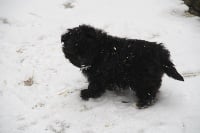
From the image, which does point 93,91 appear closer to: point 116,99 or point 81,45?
point 116,99

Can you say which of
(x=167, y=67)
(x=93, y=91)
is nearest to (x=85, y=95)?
(x=93, y=91)

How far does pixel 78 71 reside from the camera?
654 centimetres

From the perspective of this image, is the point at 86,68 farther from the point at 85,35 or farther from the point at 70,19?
the point at 70,19

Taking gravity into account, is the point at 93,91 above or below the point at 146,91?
below

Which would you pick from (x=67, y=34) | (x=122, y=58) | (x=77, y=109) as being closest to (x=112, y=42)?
(x=122, y=58)

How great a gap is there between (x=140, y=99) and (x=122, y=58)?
0.71m

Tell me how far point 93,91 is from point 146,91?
3.04ft

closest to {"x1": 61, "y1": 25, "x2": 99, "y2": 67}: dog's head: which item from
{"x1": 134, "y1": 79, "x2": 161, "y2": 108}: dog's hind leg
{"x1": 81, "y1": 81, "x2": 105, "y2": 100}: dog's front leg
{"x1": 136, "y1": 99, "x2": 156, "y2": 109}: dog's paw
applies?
{"x1": 81, "y1": 81, "x2": 105, "y2": 100}: dog's front leg

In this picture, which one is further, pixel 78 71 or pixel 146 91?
pixel 78 71

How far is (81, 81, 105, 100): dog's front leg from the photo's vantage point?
5.43m

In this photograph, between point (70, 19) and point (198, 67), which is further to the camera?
point (70, 19)

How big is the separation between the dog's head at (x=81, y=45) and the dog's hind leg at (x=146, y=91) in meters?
0.90

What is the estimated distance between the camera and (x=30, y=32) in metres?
8.02

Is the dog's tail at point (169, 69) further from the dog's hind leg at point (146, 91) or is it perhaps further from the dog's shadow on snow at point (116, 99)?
the dog's shadow on snow at point (116, 99)
